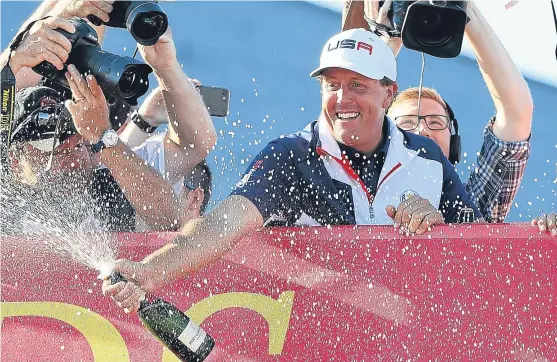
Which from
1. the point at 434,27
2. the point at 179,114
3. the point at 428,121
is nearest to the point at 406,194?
the point at 434,27

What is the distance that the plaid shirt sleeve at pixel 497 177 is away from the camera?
456 cm

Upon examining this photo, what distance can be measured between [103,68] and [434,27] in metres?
1.16

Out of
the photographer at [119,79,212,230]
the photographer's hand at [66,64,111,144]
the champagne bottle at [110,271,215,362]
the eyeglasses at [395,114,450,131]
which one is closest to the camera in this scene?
the champagne bottle at [110,271,215,362]

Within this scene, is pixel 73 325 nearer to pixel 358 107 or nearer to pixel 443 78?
pixel 358 107

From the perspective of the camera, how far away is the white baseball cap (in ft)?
13.6

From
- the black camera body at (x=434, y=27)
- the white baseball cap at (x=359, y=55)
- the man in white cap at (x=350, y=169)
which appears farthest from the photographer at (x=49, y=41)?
the black camera body at (x=434, y=27)

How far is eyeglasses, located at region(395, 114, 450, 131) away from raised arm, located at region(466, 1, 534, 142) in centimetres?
→ 45

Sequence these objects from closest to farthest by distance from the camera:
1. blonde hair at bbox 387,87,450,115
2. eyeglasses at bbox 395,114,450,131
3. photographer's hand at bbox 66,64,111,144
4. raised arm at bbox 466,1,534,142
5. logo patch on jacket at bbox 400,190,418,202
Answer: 1. photographer's hand at bbox 66,64,111,144
2. logo patch on jacket at bbox 400,190,418,202
3. raised arm at bbox 466,1,534,142
4. eyeglasses at bbox 395,114,450,131
5. blonde hair at bbox 387,87,450,115

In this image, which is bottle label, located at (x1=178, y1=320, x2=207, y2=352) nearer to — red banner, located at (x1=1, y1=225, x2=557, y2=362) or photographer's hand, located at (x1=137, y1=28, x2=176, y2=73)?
red banner, located at (x1=1, y1=225, x2=557, y2=362)

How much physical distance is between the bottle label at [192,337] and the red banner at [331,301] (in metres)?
0.23

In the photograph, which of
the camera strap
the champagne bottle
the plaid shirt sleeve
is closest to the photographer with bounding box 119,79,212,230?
the camera strap

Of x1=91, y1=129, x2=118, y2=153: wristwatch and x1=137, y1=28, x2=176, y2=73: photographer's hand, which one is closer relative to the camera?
x1=91, y1=129, x2=118, y2=153: wristwatch

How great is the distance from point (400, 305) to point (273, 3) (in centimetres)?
402

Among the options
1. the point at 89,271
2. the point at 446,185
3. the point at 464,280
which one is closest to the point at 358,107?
the point at 446,185
